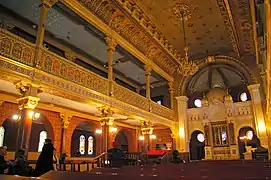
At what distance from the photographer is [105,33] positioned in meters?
11.4

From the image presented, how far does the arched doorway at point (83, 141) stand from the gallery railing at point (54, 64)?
11394 mm

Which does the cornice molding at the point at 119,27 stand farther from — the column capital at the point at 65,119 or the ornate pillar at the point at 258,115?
the ornate pillar at the point at 258,115

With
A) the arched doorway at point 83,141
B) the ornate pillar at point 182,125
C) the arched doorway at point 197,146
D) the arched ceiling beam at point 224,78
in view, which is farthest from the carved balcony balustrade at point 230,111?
the arched doorway at point 83,141

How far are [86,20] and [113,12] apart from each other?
167 centimetres

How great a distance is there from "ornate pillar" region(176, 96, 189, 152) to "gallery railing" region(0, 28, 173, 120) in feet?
21.1

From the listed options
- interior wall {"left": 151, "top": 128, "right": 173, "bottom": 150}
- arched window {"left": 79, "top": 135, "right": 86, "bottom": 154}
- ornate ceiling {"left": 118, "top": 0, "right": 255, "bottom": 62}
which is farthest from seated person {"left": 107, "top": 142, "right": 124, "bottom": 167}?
arched window {"left": 79, "top": 135, "right": 86, "bottom": 154}

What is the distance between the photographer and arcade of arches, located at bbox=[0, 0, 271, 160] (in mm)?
8219

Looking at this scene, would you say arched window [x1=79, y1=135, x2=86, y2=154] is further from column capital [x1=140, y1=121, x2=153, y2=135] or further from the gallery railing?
the gallery railing

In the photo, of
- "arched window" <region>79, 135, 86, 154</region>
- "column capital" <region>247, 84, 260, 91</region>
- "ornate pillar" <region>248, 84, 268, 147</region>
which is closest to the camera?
"ornate pillar" <region>248, 84, 268, 147</region>

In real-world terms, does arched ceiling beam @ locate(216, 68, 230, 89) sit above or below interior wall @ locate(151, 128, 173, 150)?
above

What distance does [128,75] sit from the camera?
19.0 m

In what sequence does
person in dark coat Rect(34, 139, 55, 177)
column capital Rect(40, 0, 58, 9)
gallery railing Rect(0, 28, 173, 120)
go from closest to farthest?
1. person in dark coat Rect(34, 139, 55, 177)
2. gallery railing Rect(0, 28, 173, 120)
3. column capital Rect(40, 0, 58, 9)

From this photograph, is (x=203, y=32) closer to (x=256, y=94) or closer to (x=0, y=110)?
(x=256, y=94)

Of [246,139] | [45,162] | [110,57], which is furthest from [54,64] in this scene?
[246,139]
